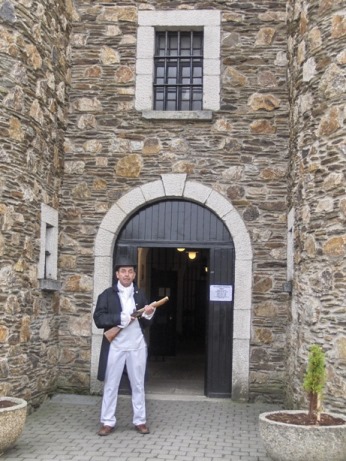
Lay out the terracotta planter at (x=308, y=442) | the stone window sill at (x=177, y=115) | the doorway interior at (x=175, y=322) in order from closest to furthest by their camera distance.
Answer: the terracotta planter at (x=308, y=442) < the stone window sill at (x=177, y=115) < the doorway interior at (x=175, y=322)

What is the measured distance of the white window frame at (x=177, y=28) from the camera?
28.9 feet

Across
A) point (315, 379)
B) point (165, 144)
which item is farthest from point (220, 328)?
point (315, 379)

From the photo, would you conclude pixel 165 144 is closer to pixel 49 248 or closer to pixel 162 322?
pixel 49 248

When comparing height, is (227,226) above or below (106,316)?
above

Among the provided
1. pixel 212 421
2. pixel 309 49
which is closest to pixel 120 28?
pixel 309 49

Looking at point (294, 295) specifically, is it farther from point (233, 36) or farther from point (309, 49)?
point (233, 36)

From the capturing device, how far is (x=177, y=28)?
9055 millimetres

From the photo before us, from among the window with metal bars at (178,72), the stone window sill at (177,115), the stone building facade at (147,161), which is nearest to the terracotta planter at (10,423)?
the stone building facade at (147,161)

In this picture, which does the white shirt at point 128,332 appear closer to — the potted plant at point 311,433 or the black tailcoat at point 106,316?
the black tailcoat at point 106,316

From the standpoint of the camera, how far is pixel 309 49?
7238 millimetres

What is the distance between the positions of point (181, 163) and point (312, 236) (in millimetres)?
2508

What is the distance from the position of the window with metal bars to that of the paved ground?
409cm

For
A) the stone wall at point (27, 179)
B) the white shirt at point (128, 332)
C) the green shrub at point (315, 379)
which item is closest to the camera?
the green shrub at point (315, 379)

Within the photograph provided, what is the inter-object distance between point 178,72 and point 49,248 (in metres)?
3.08
